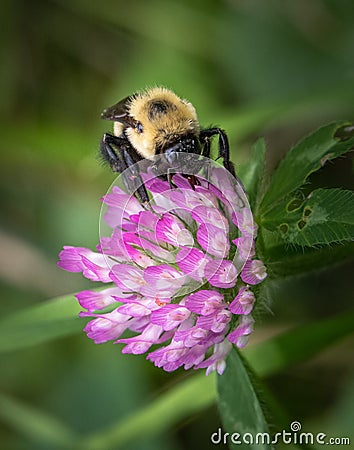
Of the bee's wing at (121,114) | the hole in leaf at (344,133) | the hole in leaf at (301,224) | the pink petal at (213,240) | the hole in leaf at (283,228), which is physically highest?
the bee's wing at (121,114)

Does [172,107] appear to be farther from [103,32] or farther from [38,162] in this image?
[103,32]

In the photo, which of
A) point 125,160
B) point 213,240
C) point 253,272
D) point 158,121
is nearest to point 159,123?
point 158,121

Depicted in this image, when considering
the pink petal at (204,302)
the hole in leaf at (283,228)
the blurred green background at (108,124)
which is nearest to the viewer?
the pink petal at (204,302)

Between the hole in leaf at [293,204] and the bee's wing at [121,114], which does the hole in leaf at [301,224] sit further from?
the bee's wing at [121,114]

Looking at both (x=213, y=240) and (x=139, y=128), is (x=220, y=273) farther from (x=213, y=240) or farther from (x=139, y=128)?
(x=139, y=128)

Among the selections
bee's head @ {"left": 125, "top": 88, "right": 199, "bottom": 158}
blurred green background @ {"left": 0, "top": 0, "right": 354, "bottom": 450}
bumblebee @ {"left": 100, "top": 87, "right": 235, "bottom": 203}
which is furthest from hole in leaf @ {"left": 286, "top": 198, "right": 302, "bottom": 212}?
blurred green background @ {"left": 0, "top": 0, "right": 354, "bottom": 450}

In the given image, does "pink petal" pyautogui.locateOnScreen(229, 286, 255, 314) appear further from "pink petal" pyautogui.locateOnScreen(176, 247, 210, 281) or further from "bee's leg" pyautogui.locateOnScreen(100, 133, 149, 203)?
"bee's leg" pyautogui.locateOnScreen(100, 133, 149, 203)

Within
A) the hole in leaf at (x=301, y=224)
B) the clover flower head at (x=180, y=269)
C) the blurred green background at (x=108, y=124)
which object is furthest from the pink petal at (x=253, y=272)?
the blurred green background at (x=108, y=124)
